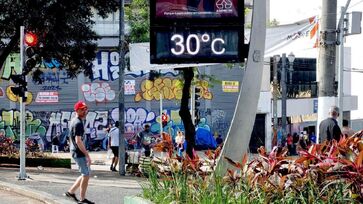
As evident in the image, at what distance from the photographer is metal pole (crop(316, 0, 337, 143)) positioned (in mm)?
9886

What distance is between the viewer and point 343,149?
6.24 metres

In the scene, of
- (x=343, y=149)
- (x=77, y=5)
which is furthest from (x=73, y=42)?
(x=343, y=149)

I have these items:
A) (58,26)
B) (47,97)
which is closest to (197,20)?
(58,26)

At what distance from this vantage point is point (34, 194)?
1370 cm

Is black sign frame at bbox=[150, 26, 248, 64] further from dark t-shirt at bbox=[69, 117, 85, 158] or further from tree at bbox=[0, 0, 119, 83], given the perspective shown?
tree at bbox=[0, 0, 119, 83]

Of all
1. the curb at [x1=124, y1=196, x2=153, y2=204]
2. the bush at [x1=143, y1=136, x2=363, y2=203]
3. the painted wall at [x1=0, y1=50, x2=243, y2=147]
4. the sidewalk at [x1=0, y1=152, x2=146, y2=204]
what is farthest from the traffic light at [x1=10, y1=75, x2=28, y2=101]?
the painted wall at [x1=0, y1=50, x2=243, y2=147]

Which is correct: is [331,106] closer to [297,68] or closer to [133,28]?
[133,28]

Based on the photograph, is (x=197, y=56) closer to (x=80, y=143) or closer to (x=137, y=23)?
(x=80, y=143)

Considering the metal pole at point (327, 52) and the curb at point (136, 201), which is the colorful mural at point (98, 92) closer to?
the metal pole at point (327, 52)

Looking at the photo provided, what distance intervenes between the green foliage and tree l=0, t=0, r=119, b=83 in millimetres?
3379

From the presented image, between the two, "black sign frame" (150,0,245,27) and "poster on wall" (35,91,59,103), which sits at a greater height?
"black sign frame" (150,0,245,27)

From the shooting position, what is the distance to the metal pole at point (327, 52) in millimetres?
9886

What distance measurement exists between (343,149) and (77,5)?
17.3m

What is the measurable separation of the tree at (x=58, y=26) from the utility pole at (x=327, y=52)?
13129 millimetres
